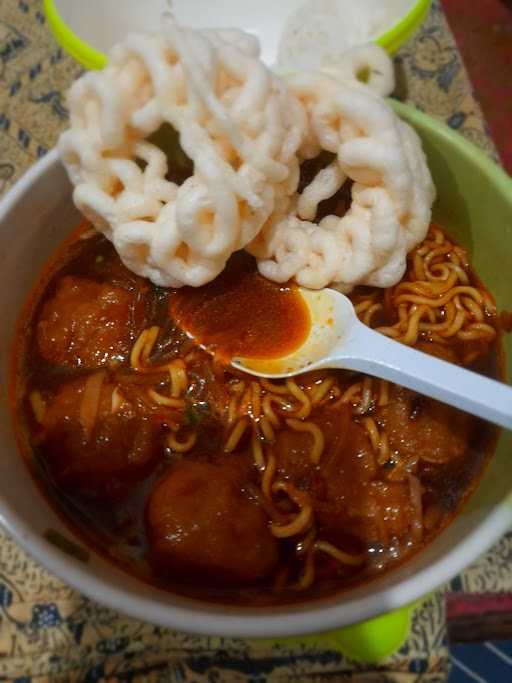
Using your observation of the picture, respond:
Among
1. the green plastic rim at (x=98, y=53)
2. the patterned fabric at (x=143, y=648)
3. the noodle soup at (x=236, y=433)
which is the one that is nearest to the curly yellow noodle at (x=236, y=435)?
the noodle soup at (x=236, y=433)

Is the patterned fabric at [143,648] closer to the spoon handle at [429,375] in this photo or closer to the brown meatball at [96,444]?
the brown meatball at [96,444]

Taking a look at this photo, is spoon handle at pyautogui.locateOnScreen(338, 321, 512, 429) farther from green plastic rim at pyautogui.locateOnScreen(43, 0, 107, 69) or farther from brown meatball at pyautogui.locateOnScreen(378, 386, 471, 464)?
green plastic rim at pyautogui.locateOnScreen(43, 0, 107, 69)

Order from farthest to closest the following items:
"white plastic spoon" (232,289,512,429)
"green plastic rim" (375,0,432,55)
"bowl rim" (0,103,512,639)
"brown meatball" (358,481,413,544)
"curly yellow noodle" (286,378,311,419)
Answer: "green plastic rim" (375,0,432,55)
"curly yellow noodle" (286,378,311,419)
"brown meatball" (358,481,413,544)
"white plastic spoon" (232,289,512,429)
"bowl rim" (0,103,512,639)

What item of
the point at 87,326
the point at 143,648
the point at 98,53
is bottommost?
the point at 143,648

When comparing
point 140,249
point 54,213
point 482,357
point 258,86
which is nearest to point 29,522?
point 140,249

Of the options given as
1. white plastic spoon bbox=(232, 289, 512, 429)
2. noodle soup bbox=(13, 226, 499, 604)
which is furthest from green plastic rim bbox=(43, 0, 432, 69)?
white plastic spoon bbox=(232, 289, 512, 429)

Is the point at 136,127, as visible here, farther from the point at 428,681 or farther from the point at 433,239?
the point at 428,681

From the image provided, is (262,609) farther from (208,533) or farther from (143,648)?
(143,648)

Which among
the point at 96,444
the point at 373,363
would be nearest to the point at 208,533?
the point at 96,444
